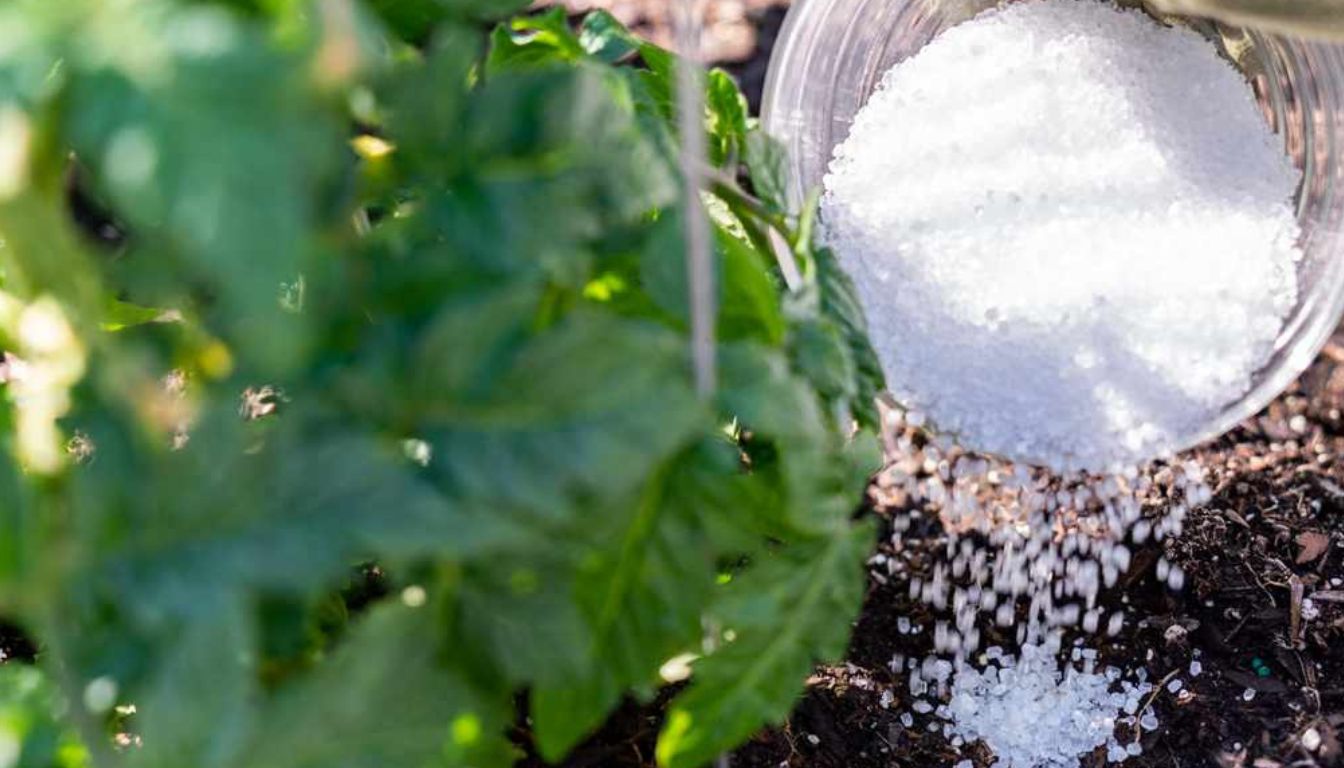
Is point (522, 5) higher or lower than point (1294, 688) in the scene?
higher

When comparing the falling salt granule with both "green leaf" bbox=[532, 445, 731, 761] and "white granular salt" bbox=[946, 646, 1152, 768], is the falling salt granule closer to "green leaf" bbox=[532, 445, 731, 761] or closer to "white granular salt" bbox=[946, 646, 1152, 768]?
"white granular salt" bbox=[946, 646, 1152, 768]

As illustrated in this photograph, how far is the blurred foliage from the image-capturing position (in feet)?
1.79

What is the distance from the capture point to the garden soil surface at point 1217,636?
4.42 feet

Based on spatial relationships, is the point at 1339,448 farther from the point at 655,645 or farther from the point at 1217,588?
the point at 655,645

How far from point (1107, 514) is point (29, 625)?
1.10 m

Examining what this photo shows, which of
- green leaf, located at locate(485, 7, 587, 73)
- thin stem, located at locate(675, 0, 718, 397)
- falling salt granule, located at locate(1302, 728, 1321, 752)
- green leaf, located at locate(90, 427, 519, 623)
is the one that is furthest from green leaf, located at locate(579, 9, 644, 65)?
falling salt granule, located at locate(1302, 728, 1321, 752)

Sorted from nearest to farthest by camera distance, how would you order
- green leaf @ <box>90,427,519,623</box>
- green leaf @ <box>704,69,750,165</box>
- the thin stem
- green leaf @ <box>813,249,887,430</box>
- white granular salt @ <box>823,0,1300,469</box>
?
green leaf @ <box>90,427,519,623</box>
the thin stem
green leaf @ <box>813,249,887,430</box>
green leaf @ <box>704,69,750,165</box>
white granular salt @ <box>823,0,1300,469</box>

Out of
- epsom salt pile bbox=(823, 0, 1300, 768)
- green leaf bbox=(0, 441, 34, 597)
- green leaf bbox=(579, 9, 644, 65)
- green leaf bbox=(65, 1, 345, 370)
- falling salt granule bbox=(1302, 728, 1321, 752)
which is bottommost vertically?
falling salt granule bbox=(1302, 728, 1321, 752)

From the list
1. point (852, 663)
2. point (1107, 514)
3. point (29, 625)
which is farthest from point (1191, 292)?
point (29, 625)

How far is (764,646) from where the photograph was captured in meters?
0.84

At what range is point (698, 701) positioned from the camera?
2.77 ft

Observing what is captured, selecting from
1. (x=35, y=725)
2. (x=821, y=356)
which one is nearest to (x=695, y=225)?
(x=821, y=356)

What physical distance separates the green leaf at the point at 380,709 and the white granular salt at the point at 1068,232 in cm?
80

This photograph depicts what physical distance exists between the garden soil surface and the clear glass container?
13 centimetres
